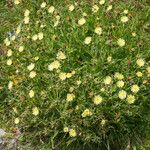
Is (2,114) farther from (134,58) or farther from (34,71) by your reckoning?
(134,58)

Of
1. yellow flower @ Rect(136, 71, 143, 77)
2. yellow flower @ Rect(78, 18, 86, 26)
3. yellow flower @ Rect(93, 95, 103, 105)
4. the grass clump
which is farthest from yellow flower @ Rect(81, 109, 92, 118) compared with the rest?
yellow flower @ Rect(78, 18, 86, 26)

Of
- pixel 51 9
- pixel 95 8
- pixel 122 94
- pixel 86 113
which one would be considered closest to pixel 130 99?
pixel 122 94

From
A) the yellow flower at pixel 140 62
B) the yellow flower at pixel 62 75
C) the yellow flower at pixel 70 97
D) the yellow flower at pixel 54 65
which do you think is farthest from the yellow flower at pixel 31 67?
the yellow flower at pixel 140 62

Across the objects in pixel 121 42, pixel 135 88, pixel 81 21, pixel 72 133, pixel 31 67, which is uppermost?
pixel 81 21

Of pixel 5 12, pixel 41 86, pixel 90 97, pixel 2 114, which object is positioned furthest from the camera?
pixel 5 12

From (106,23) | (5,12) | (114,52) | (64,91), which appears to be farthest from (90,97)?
(5,12)

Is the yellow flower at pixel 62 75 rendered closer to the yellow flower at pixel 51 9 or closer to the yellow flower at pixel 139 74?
the yellow flower at pixel 139 74

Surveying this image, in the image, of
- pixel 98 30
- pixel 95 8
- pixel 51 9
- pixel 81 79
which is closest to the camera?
pixel 81 79

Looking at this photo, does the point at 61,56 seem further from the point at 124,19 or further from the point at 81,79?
the point at 124,19

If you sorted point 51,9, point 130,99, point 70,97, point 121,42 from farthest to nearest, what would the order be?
1. point 51,9
2. point 121,42
3. point 70,97
4. point 130,99
